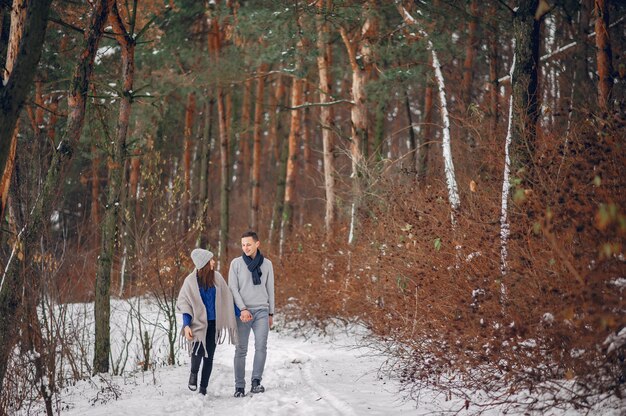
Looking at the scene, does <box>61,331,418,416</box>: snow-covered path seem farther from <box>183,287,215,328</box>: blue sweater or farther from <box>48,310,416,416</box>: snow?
<box>183,287,215,328</box>: blue sweater

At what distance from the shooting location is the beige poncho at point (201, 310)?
7035 millimetres

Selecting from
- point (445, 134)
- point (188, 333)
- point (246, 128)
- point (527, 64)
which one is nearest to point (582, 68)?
point (445, 134)

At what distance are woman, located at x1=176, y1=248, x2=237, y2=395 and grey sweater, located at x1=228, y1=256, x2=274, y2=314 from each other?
0.40 ft

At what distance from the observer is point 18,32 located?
668 cm

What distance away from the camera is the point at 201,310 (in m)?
7.08

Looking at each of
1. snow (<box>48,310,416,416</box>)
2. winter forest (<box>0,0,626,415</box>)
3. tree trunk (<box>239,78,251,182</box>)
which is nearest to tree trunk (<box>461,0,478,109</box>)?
winter forest (<box>0,0,626,415</box>)

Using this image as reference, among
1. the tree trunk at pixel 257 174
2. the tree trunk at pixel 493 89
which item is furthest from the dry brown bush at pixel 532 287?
the tree trunk at pixel 257 174

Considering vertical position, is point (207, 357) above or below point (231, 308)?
below

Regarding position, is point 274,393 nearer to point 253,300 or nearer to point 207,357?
point 207,357

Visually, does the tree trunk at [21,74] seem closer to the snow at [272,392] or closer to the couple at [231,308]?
the couple at [231,308]

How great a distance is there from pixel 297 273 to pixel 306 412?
8148mm

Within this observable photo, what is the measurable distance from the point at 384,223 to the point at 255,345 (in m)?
3.13

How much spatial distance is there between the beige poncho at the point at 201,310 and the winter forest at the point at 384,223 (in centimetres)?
87

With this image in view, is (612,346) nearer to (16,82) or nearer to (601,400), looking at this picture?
(601,400)
